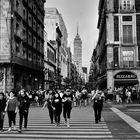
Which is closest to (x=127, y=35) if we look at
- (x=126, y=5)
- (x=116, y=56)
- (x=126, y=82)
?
(x=116, y=56)

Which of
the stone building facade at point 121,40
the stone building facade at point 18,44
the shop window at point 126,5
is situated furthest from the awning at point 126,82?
the stone building facade at point 18,44

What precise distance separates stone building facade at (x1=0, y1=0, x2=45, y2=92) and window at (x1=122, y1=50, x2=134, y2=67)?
14109 mm

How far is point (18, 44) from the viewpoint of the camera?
136 feet

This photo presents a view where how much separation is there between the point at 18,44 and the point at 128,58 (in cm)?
1660

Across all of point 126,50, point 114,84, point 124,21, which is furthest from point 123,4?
point 114,84

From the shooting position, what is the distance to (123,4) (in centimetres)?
4716

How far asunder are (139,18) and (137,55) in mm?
5679

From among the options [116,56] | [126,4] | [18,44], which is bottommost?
[116,56]

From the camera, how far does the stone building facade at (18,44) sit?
37.4 metres

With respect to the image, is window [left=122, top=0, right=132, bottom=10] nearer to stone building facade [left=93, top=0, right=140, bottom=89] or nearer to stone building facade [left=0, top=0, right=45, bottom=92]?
stone building facade [left=93, top=0, right=140, bottom=89]

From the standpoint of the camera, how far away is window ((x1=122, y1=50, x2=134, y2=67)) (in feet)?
152

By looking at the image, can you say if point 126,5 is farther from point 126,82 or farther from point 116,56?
point 126,82

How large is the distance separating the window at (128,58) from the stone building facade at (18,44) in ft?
46.3

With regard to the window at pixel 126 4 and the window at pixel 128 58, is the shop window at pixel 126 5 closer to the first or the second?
the window at pixel 126 4
